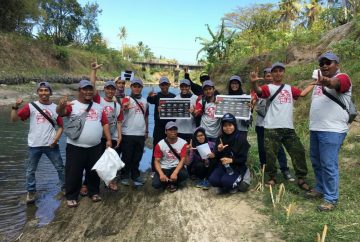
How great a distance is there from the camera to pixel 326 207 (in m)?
5.03

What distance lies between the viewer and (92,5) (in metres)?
55.6

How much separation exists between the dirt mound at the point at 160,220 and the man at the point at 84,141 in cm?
43

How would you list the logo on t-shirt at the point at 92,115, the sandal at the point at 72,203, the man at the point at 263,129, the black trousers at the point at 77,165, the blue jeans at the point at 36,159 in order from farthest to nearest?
the man at the point at 263,129
the blue jeans at the point at 36,159
the sandal at the point at 72,203
the black trousers at the point at 77,165
the logo on t-shirt at the point at 92,115

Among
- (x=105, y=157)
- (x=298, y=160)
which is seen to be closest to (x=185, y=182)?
(x=105, y=157)

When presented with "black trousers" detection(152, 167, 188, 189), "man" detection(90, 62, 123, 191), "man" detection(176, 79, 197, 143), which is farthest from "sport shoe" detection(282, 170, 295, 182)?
"man" detection(90, 62, 123, 191)

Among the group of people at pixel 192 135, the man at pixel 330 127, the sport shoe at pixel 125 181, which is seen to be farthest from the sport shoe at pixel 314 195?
the sport shoe at pixel 125 181

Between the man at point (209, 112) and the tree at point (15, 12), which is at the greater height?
the tree at point (15, 12)

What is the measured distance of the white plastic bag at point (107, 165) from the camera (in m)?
6.07

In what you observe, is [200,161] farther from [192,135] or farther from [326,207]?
[326,207]

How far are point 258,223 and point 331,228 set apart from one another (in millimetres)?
959

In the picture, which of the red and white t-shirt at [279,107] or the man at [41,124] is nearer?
the red and white t-shirt at [279,107]

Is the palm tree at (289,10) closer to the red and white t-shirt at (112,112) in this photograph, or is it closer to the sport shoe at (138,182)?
the sport shoe at (138,182)

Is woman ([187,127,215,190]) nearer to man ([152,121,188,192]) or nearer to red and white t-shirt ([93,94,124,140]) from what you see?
man ([152,121,188,192])

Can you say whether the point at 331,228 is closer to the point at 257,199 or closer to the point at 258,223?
the point at 258,223
